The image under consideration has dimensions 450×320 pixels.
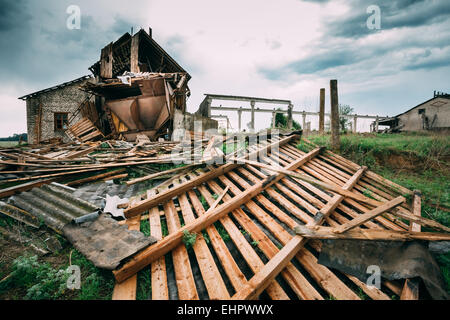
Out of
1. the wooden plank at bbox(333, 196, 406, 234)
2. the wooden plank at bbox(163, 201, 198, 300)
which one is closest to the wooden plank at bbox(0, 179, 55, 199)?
the wooden plank at bbox(163, 201, 198, 300)

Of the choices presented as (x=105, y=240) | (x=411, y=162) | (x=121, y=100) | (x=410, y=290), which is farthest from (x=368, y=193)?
(x=121, y=100)

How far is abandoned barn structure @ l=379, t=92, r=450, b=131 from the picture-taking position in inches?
717

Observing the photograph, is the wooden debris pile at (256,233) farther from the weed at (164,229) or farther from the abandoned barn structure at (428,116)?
the abandoned barn structure at (428,116)

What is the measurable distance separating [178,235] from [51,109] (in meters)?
17.0

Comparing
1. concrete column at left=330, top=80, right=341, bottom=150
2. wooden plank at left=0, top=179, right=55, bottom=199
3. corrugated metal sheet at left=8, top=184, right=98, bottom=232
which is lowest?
corrugated metal sheet at left=8, top=184, right=98, bottom=232

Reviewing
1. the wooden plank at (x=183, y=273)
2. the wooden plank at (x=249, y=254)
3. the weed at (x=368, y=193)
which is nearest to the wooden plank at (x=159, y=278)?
the wooden plank at (x=183, y=273)

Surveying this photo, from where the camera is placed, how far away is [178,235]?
212 centimetres

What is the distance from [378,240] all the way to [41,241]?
13.0ft

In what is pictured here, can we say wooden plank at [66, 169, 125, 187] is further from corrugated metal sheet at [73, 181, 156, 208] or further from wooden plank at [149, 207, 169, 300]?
wooden plank at [149, 207, 169, 300]

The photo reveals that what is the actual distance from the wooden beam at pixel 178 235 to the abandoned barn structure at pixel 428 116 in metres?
24.9

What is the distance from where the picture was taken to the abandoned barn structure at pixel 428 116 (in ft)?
59.7

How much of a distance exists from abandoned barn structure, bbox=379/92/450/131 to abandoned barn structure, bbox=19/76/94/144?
32.0 metres
